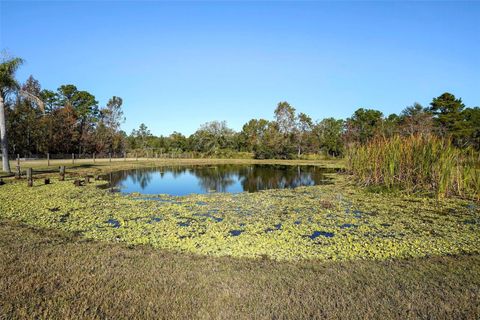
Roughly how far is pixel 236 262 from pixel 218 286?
100cm

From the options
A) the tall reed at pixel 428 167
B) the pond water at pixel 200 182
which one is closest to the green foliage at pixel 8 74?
the pond water at pixel 200 182

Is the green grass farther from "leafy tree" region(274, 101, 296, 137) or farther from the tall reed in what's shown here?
"leafy tree" region(274, 101, 296, 137)

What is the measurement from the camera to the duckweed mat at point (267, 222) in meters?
5.61

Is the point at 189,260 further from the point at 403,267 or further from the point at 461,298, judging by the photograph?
the point at 461,298

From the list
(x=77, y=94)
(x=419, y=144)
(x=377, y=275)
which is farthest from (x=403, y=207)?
(x=77, y=94)

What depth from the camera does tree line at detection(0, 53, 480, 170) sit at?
3666 cm

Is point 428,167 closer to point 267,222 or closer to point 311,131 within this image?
point 267,222

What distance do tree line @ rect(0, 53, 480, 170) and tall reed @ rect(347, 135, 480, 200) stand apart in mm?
15015

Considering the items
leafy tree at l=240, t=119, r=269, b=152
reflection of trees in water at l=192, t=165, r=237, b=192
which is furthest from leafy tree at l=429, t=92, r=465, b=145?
reflection of trees in water at l=192, t=165, r=237, b=192

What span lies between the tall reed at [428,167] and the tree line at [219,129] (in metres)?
15.0

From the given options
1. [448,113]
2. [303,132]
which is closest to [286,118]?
[303,132]

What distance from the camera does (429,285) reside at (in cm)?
389

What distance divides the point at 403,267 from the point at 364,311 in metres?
1.80

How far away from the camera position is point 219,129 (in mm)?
63688
